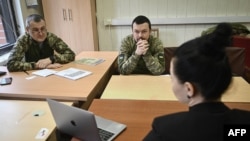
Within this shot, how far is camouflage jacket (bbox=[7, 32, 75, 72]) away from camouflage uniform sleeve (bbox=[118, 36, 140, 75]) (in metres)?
0.57

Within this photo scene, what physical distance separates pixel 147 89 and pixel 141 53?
20.5 inches

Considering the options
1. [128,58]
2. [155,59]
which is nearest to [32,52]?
[128,58]

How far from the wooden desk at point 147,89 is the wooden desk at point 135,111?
3.9 inches

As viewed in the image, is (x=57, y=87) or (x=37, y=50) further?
(x=37, y=50)

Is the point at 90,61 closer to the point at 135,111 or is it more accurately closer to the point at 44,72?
the point at 44,72

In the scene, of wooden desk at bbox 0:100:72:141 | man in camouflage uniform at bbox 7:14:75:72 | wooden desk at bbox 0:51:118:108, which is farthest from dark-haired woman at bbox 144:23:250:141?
man in camouflage uniform at bbox 7:14:75:72

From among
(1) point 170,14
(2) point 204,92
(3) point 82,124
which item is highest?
(1) point 170,14

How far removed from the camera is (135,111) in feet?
4.44

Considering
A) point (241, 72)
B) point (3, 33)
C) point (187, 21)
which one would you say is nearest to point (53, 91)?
point (241, 72)

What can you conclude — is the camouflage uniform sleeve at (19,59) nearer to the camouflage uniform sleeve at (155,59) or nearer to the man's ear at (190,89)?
the camouflage uniform sleeve at (155,59)

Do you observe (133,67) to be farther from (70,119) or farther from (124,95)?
(70,119)

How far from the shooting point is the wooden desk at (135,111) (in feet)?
3.85

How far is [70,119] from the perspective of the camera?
110 centimetres

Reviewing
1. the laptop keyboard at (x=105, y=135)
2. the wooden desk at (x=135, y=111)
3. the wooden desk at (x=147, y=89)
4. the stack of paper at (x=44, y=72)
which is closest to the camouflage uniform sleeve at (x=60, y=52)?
the stack of paper at (x=44, y=72)
